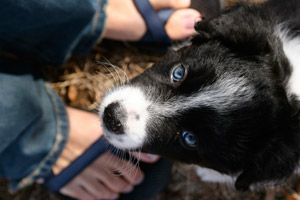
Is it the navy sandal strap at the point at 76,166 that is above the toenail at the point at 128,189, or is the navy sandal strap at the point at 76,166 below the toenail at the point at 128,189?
above

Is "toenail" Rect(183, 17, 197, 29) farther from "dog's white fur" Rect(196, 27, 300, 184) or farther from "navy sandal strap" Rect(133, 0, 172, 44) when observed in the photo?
"dog's white fur" Rect(196, 27, 300, 184)

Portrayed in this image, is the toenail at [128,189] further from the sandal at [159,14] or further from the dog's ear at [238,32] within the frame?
the dog's ear at [238,32]

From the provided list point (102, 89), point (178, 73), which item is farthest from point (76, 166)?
point (178, 73)

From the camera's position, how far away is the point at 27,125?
2064mm

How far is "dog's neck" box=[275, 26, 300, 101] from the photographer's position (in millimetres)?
1515

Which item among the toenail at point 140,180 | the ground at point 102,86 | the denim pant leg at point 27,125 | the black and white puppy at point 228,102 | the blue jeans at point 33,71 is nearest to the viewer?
the black and white puppy at point 228,102

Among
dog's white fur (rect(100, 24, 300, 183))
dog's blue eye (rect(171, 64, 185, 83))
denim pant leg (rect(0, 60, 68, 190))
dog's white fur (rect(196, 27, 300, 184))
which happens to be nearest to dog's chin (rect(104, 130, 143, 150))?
dog's white fur (rect(100, 24, 300, 183))

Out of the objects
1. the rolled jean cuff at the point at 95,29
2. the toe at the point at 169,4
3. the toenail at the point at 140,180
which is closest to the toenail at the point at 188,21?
the toe at the point at 169,4

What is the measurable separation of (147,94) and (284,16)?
92cm

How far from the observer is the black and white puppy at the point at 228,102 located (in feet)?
4.76

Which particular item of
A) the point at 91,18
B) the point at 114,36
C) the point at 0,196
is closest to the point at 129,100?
the point at 91,18

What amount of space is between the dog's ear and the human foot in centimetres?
78

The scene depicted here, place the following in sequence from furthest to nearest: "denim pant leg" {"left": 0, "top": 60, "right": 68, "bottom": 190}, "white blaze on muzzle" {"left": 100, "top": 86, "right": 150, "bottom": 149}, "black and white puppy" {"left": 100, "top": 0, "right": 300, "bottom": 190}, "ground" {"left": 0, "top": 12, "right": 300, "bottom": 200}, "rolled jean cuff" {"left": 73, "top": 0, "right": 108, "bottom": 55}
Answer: "ground" {"left": 0, "top": 12, "right": 300, "bottom": 200} < "rolled jean cuff" {"left": 73, "top": 0, "right": 108, "bottom": 55} < "denim pant leg" {"left": 0, "top": 60, "right": 68, "bottom": 190} < "white blaze on muzzle" {"left": 100, "top": 86, "right": 150, "bottom": 149} < "black and white puppy" {"left": 100, "top": 0, "right": 300, "bottom": 190}

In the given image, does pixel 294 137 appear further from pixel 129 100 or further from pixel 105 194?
pixel 105 194
